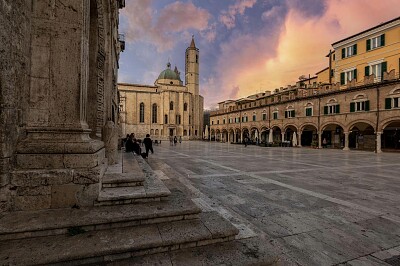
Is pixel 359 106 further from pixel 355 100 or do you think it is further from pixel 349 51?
pixel 349 51

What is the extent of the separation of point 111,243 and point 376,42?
33.1 metres

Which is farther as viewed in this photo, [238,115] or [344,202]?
[238,115]

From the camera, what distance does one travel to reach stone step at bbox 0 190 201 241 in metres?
2.54

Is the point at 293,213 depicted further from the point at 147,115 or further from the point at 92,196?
the point at 147,115

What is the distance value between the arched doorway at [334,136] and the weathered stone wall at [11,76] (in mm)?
31812

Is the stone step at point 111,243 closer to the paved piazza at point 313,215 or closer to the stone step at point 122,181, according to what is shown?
the paved piazza at point 313,215

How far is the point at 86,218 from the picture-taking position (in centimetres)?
278

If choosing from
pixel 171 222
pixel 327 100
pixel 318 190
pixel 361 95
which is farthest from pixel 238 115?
pixel 171 222

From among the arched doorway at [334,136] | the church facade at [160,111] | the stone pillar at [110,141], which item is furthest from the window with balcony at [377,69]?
the church facade at [160,111]

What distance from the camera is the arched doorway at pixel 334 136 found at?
92.7ft

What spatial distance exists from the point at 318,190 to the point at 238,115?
39.1 m

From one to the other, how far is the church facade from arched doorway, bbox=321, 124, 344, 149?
4062 centimetres

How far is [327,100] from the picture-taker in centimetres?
2666

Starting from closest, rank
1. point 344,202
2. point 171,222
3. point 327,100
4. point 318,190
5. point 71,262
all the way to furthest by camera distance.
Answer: point 71,262
point 171,222
point 344,202
point 318,190
point 327,100
